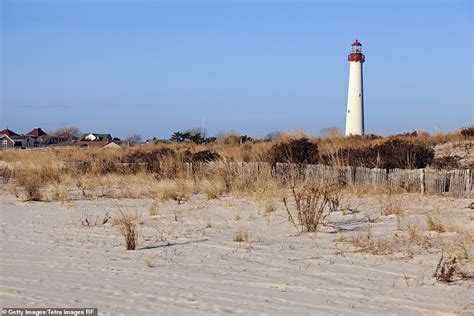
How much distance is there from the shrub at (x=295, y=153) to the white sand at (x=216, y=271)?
28.3 ft

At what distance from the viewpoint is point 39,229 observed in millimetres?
10484

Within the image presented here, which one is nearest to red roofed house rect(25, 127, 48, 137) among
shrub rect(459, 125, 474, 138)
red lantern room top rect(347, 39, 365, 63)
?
red lantern room top rect(347, 39, 365, 63)

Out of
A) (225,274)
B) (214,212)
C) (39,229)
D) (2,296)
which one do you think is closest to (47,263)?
(2,296)

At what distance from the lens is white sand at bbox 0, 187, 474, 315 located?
5.72m

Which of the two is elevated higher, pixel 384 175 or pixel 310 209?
pixel 384 175

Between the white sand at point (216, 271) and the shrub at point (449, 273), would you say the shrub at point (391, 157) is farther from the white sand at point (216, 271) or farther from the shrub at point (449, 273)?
the shrub at point (449, 273)

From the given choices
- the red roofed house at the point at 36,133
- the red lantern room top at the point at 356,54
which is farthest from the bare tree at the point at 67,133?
the red lantern room top at the point at 356,54

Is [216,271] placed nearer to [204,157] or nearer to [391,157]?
[391,157]

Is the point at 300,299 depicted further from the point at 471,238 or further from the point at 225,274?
the point at 471,238

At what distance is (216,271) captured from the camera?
719 cm

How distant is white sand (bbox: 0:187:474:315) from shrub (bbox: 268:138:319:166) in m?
8.62

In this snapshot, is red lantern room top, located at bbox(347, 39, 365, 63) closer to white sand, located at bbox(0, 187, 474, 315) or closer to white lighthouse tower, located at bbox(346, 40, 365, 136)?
white lighthouse tower, located at bbox(346, 40, 365, 136)

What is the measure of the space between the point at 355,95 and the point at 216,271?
34834mm

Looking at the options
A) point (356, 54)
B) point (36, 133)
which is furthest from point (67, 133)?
point (356, 54)
